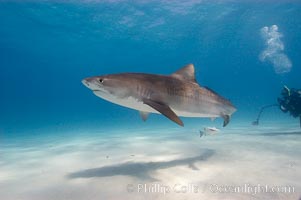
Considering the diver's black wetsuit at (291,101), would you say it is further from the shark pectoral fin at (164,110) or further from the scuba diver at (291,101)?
the shark pectoral fin at (164,110)

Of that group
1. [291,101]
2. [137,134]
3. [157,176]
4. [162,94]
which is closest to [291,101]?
[291,101]

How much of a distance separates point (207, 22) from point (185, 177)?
39832 millimetres

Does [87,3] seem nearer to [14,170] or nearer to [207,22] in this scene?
[207,22]

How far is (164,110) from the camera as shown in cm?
425

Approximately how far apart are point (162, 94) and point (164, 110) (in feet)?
2.25

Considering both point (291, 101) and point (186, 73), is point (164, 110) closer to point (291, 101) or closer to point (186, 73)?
point (186, 73)

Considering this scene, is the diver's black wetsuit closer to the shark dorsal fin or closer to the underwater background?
the underwater background

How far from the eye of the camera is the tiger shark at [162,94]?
4248mm

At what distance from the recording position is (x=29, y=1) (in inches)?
1133

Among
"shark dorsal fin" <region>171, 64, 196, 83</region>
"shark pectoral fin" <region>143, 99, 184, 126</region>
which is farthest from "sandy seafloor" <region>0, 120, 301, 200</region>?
"shark dorsal fin" <region>171, 64, 196, 83</region>

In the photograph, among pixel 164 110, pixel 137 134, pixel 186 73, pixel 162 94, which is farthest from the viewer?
pixel 137 134

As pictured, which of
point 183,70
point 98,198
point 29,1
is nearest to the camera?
point 98,198

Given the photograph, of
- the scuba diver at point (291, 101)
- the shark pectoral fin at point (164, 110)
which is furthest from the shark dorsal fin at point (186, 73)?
the scuba diver at point (291, 101)

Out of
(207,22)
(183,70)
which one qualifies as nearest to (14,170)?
(183,70)
